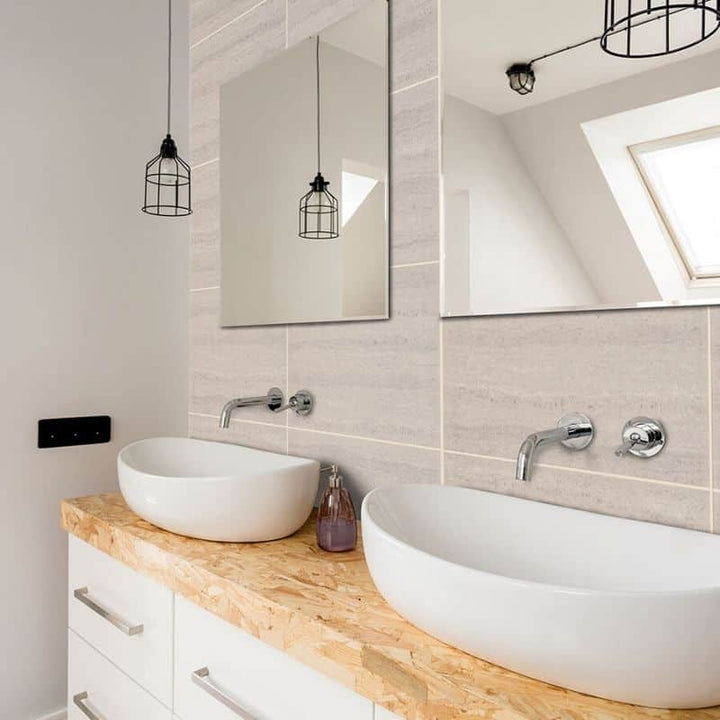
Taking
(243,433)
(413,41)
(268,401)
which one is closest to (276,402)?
(268,401)

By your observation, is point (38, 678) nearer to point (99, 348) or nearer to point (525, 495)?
point (99, 348)

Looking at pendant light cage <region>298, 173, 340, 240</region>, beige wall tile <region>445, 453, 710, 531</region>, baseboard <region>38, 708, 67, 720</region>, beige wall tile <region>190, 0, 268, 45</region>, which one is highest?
beige wall tile <region>190, 0, 268, 45</region>

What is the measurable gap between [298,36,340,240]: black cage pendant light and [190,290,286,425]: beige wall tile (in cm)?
28

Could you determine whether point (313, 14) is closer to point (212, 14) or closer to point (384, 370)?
point (212, 14)

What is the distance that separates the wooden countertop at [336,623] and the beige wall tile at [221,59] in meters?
1.16

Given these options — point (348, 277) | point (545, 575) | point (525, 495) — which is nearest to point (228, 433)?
point (348, 277)

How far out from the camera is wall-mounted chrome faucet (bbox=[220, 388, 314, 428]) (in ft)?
5.45

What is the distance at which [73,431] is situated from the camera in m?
2.08

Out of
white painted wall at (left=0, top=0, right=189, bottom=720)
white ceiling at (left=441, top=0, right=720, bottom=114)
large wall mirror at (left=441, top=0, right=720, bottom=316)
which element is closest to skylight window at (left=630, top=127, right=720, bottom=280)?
large wall mirror at (left=441, top=0, right=720, bottom=316)

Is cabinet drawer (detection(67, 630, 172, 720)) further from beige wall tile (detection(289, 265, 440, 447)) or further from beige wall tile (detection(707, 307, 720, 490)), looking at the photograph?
beige wall tile (detection(707, 307, 720, 490))

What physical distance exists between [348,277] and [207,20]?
3.51ft

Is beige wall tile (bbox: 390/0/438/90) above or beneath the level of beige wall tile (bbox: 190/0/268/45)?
beneath

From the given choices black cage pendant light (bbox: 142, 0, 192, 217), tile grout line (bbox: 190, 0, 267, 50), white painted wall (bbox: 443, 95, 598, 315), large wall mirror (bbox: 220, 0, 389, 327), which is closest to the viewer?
white painted wall (bbox: 443, 95, 598, 315)

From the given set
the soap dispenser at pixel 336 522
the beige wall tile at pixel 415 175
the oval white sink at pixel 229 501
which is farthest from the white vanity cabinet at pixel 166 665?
the beige wall tile at pixel 415 175
